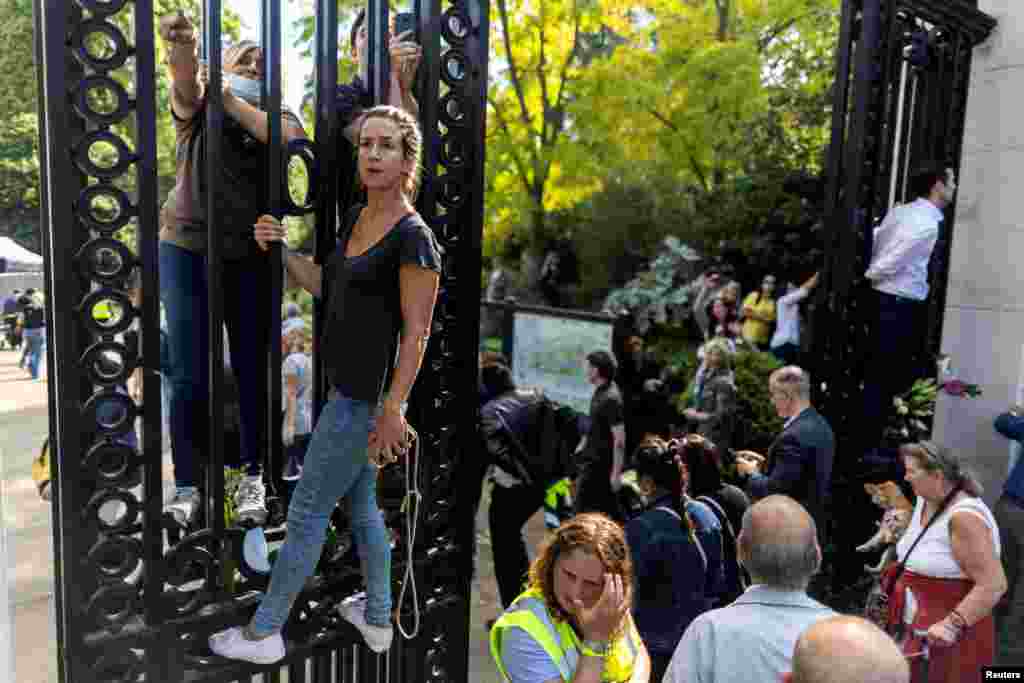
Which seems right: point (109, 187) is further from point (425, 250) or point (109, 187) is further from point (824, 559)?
point (824, 559)

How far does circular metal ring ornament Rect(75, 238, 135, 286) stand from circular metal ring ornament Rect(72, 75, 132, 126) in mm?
371

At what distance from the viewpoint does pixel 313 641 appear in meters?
3.46

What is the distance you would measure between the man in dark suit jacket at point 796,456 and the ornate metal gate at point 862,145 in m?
1.11

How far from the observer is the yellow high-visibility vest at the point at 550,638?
2.84 metres

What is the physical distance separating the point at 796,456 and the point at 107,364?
3.62 meters

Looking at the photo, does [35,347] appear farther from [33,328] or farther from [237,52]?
[237,52]

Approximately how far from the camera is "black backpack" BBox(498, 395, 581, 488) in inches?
222

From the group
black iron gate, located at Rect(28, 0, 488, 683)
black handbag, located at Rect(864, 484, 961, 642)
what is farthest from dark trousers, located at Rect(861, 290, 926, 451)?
black iron gate, located at Rect(28, 0, 488, 683)

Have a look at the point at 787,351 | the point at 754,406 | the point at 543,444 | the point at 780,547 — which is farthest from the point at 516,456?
the point at 787,351

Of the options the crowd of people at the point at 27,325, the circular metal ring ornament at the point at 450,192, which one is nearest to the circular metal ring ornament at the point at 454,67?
the circular metal ring ornament at the point at 450,192

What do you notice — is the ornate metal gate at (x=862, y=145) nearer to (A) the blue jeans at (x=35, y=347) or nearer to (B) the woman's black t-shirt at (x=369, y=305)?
(B) the woman's black t-shirt at (x=369, y=305)

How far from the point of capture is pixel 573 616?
293 centimetres

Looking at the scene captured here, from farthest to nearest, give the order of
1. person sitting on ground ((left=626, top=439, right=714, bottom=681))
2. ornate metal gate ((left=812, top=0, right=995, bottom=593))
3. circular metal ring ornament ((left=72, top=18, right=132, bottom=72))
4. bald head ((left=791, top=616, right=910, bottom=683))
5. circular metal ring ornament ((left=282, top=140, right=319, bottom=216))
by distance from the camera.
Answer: ornate metal gate ((left=812, top=0, right=995, bottom=593)), person sitting on ground ((left=626, top=439, right=714, bottom=681)), circular metal ring ornament ((left=282, top=140, right=319, bottom=216)), circular metal ring ornament ((left=72, top=18, right=132, bottom=72)), bald head ((left=791, top=616, right=910, bottom=683))

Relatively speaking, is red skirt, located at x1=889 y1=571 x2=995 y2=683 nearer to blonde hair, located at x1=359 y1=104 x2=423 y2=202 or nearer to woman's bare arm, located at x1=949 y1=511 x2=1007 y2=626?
woman's bare arm, located at x1=949 y1=511 x2=1007 y2=626
